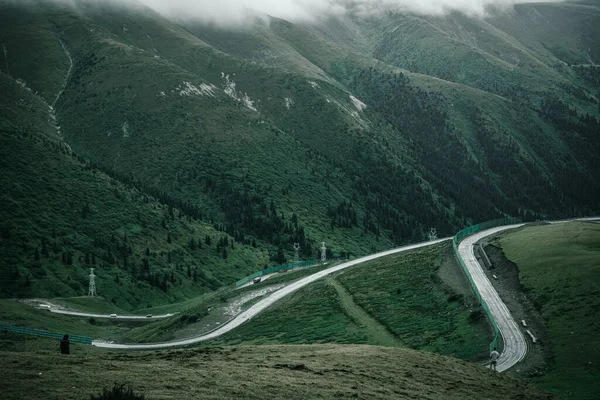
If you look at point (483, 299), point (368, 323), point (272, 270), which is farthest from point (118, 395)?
point (272, 270)

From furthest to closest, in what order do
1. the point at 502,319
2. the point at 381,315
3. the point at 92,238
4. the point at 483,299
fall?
the point at 92,238, the point at 381,315, the point at 483,299, the point at 502,319

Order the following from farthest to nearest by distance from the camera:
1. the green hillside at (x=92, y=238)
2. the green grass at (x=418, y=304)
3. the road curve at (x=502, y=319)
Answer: the green hillside at (x=92, y=238) < the green grass at (x=418, y=304) < the road curve at (x=502, y=319)

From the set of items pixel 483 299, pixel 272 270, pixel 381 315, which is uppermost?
pixel 272 270

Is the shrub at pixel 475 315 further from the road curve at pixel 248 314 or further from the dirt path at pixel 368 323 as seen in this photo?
the road curve at pixel 248 314

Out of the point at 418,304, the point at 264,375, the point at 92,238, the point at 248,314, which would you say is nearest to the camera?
the point at 264,375

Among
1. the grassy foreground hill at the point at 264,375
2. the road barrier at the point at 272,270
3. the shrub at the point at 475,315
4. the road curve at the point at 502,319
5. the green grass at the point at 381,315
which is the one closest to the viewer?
the grassy foreground hill at the point at 264,375

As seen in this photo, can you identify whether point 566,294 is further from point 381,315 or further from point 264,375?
point 264,375

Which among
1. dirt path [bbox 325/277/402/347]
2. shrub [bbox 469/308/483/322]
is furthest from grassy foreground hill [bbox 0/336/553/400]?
shrub [bbox 469/308/483/322]

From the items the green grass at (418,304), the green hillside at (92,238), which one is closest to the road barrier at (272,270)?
the green hillside at (92,238)
